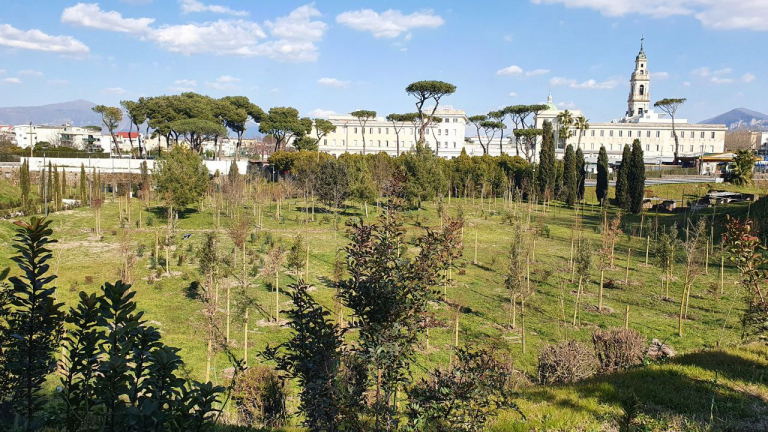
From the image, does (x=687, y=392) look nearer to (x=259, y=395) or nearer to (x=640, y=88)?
(x=259, y=395)

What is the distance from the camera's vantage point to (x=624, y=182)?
38594 millimetres

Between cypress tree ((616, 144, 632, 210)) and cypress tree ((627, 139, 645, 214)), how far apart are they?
13.6 inches

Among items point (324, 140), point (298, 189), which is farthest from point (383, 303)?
point (324, 140)

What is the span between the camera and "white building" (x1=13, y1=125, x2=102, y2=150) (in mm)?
90375

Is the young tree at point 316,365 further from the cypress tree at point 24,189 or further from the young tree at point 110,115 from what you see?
the young tree at point 110,115

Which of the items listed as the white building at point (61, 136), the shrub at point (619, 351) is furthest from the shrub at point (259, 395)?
the white building at point (61, 136)

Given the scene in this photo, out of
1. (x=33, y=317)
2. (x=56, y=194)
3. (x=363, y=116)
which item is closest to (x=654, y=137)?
(x=363, y=116)

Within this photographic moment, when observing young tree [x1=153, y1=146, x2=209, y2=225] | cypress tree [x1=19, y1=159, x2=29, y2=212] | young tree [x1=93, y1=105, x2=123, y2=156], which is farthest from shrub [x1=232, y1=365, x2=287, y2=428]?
young tree [x1=93, y1=105, x2=123, y2=156]

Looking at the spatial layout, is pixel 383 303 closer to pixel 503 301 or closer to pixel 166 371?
pixel 166 371

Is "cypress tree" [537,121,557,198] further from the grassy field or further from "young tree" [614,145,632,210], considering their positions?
the grassy field

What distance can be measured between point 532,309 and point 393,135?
69.6 meters

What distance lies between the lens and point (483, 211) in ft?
121

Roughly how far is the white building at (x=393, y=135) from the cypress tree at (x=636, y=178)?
143 ft

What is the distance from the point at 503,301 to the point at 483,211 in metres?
→ 21.0
